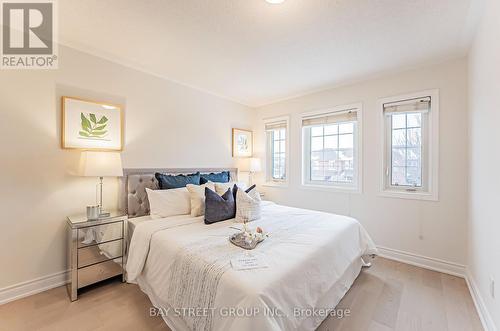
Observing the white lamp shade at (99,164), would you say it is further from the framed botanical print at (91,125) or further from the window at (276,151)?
the window at (276,151)

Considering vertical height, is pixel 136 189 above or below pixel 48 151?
below

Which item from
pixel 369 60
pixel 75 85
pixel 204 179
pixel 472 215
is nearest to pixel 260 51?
pixel 369 60

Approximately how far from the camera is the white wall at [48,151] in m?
2.04

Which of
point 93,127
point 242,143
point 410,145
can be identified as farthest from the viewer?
point 242,143

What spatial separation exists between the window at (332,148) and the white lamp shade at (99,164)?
2886 mm

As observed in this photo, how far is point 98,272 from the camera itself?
2.24m

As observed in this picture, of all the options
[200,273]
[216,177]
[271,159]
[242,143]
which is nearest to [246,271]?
[200,273]

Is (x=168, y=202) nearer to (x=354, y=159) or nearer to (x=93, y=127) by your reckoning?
(x=93, y=127)

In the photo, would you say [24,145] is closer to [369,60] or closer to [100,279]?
[100,279]

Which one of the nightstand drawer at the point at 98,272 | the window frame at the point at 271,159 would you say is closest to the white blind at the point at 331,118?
the window frame at the point at 271,159

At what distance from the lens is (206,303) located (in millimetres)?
1343

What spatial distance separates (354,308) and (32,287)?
305 centimetres

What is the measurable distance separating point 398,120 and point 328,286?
8.11ft

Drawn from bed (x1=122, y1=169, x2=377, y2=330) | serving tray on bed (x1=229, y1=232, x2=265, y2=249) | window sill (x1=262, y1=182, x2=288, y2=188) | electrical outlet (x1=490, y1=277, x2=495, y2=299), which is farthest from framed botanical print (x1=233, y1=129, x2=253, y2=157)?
electrical outlet (x1=490, y1=277, x2=495, y2=299)
